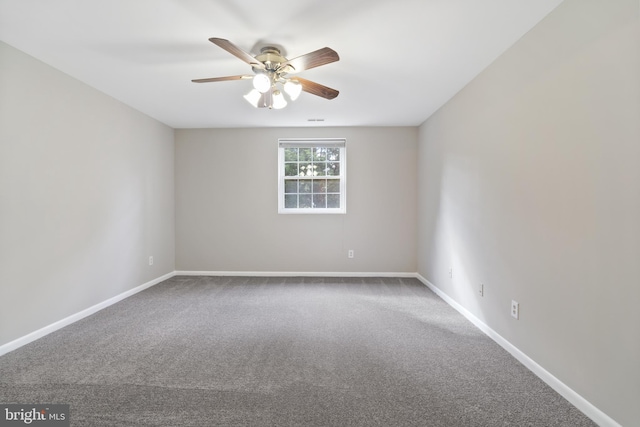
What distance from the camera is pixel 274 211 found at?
185 inches

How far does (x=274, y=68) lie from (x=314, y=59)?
447 millimetres

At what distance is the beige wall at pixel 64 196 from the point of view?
230 centimetres

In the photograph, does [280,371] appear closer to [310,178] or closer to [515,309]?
[515,309]

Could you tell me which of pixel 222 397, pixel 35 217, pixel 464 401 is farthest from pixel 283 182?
pixel 464 401

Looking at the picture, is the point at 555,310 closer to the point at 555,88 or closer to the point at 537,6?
the point at 555,88

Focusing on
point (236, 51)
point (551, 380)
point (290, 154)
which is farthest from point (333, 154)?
point (551, 380)

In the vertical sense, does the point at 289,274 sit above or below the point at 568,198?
below

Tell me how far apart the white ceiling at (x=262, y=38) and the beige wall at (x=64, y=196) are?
0.31 m

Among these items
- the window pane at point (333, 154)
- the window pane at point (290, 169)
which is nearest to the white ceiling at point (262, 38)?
the window pane at point (333, 154)

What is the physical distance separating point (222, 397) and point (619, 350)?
2.01 metres

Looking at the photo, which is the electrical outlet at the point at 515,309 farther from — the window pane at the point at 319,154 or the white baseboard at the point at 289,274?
the window pane at the point at 319,154

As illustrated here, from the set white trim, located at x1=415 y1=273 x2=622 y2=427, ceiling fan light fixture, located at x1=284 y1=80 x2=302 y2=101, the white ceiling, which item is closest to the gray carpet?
white trim, located at x1=415 y1=273 x2=622 y2=427

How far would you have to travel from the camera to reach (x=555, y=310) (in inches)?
71.7

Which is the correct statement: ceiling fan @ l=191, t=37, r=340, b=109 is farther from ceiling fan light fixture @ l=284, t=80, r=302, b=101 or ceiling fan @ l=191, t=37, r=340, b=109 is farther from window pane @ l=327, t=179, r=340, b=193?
window pane @ l=327, t=179, r=340, b=193
